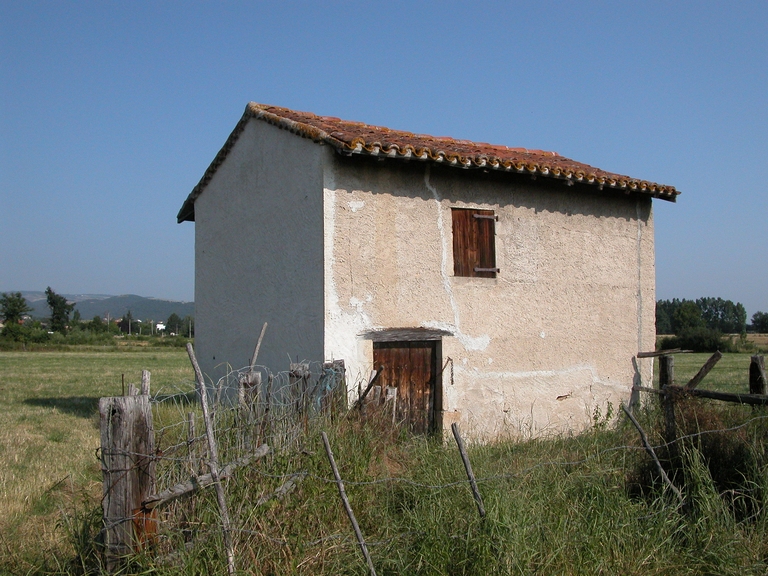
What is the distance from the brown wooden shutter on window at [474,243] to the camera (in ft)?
32.3

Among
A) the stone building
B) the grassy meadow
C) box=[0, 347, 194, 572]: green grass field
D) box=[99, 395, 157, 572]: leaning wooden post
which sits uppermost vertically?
the stone building

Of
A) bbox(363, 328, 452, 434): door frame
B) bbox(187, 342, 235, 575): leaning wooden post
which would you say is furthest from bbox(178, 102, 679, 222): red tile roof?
bbox(187, 342, 235, 575): leaning wooden post

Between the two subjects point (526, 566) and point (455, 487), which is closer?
point (526, 566)

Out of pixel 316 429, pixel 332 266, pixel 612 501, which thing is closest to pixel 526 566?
pixel 612 501

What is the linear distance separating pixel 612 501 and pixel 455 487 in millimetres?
1232

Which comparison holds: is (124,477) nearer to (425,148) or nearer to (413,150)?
(413,150)

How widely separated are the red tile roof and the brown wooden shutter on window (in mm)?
774

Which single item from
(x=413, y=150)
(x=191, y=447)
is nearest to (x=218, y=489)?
(x=191, y=447)

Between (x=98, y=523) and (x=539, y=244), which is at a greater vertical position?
(x=539, y=244)

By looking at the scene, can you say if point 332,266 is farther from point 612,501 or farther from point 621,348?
point 621,348

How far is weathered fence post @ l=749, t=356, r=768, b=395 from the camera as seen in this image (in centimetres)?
837

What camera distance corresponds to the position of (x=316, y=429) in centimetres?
539

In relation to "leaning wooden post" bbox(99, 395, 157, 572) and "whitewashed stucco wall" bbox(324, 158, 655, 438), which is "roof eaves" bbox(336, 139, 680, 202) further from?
"leaning wooden post" bbox(99, 395, 157, 572)

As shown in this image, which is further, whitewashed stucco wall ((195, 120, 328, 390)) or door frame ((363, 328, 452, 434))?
door frame ((363, 328, 452, 434))
